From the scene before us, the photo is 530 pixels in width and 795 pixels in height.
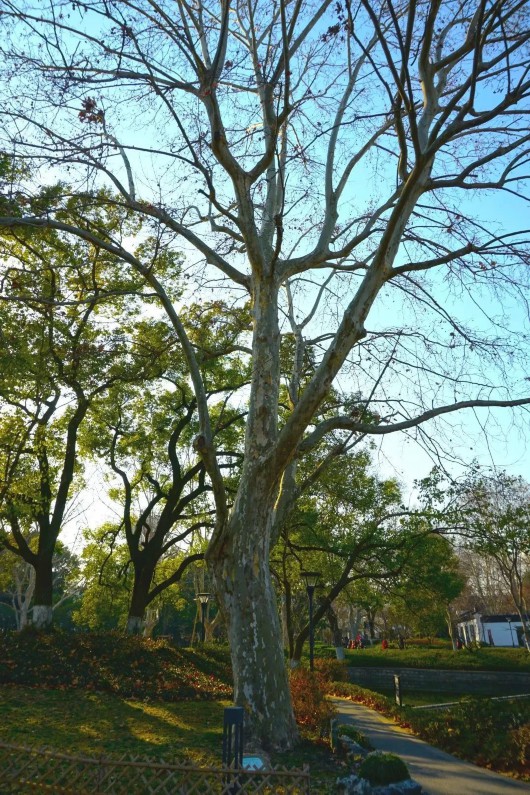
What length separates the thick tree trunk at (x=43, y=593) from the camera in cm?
1600

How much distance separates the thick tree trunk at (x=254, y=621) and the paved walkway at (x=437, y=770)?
6.32ft

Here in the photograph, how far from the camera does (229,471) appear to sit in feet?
62.7

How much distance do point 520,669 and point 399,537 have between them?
1259 centimetres

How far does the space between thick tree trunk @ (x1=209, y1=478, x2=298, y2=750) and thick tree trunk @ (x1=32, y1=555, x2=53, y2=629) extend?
10.7 metres

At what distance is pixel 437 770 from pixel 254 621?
3.57 meters

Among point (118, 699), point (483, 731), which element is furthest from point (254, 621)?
point (118, 699)

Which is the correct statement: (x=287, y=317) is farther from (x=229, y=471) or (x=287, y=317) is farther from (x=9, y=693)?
(x=9, y=693)

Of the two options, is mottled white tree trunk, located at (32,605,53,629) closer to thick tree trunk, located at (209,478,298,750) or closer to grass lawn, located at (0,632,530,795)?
grass lawn, located at (0,632,530,795)

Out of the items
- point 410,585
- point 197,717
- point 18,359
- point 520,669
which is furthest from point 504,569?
point 18,359

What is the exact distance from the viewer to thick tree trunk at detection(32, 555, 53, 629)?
1600 centimetres

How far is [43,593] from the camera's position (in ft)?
52.5

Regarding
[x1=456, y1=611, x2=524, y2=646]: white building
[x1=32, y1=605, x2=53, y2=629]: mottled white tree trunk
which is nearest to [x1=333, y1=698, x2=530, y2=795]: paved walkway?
[x1=32, y1=605, x2=53, y2=629]: mottled white tree trunk

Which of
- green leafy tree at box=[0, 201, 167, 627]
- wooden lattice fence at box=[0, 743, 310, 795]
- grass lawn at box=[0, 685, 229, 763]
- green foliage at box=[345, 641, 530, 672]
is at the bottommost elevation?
green foliage at box=[345, 641, 530, 672]

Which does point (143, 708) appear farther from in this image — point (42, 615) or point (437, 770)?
point (42, 615)
